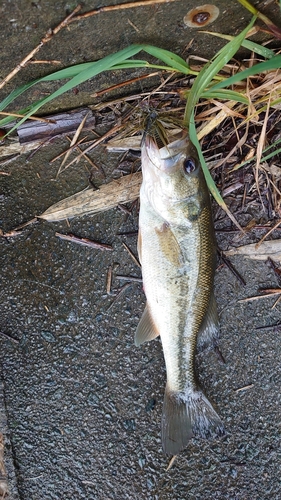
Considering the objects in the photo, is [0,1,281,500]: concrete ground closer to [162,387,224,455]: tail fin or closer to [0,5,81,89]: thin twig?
[162,387,224,455]: tail fin

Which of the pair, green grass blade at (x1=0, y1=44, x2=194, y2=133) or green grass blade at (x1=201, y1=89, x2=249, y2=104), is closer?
green grass blade at (x1=0, y1=44, x2=194, y2=133)

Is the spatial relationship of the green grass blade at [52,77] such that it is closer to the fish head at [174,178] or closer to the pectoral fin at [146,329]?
the fish head at [174,178]

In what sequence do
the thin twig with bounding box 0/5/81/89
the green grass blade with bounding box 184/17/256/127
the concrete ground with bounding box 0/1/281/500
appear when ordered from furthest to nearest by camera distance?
the concrete ground with bounding box 0/1/281/500, the green grass blade with bounding box 184/17/256/127, the thin twig with bounding box 0/5/81/89

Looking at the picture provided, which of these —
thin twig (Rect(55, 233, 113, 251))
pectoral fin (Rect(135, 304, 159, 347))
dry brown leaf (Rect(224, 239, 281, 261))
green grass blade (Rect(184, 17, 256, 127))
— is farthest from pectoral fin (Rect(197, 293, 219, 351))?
green grass blade (Rect(184, 17, 256, 127))

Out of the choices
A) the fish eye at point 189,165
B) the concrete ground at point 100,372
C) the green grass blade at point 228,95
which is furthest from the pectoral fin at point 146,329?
the green grass blade at point 228,95

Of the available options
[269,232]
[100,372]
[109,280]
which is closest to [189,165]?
[269,232]

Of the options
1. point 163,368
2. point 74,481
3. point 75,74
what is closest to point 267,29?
point 75,74

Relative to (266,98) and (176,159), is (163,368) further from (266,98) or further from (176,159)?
(266,98)

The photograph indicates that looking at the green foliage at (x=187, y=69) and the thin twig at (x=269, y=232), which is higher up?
the green foliage at (x=187, y=69)
